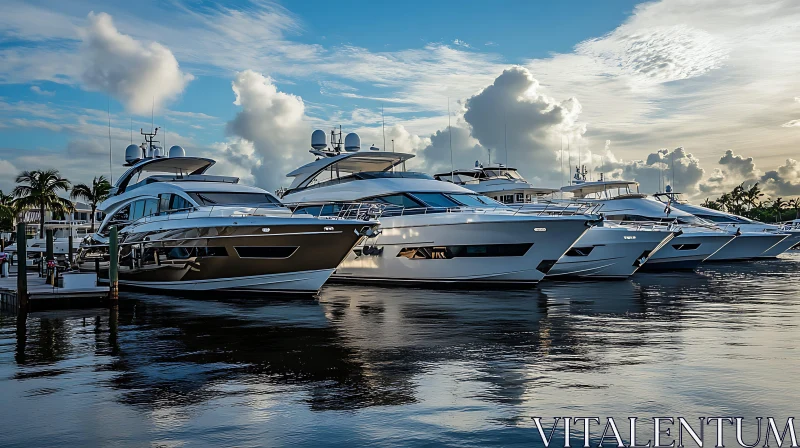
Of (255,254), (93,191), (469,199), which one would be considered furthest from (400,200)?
(93,191)

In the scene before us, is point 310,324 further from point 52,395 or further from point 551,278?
point 551,278

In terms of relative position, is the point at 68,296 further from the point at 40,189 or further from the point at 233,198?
the point at 40,189

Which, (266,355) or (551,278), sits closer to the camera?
(266,355)

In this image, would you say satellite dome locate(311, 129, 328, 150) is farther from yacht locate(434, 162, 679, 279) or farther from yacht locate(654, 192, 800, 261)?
yacht locate(654, 192, 800, 261)

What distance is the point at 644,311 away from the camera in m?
16.5

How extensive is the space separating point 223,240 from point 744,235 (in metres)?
34.1

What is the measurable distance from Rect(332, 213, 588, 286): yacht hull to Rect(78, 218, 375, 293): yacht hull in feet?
11.7

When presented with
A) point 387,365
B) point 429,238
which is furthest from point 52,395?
point 429,238

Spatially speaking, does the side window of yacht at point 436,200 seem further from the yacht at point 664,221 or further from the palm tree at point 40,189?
the palm tree at point 40,189

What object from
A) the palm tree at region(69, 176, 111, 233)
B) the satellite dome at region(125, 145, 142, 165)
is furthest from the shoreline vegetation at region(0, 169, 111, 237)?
the satellite dome at region(125, 145, 142, 165)

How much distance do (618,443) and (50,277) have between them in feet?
69.0

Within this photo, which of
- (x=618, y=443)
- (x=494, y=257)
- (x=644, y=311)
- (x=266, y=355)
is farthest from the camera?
(x=494, y=257)

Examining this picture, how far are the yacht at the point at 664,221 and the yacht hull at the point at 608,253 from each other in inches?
194

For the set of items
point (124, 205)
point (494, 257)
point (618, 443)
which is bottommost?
point (618, 443)
